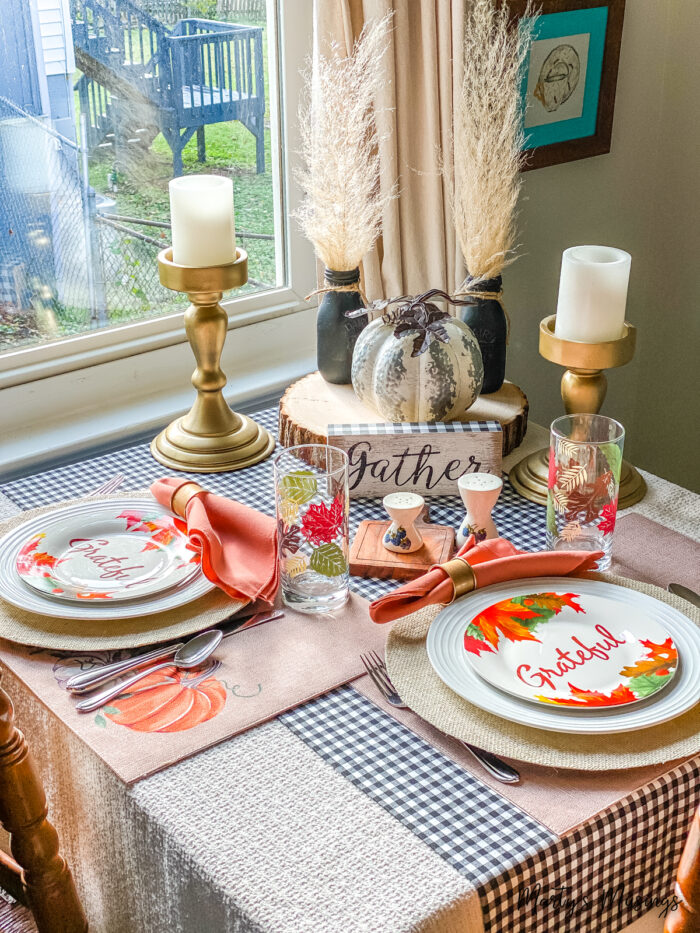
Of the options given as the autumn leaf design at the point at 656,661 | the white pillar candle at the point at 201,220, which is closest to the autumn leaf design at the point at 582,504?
the autumn leaf design at the point at 656,661

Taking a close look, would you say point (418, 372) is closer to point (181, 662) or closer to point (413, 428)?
point (413, 428)

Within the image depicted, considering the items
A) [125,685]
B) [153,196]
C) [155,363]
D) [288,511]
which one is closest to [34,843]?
[125,685]

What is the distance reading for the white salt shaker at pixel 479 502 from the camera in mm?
1149

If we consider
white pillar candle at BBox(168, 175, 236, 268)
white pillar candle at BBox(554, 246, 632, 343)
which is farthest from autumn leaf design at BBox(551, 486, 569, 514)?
white pillar candle at BBox(168, 175, 236, 268)

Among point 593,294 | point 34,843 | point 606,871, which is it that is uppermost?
point 593,294

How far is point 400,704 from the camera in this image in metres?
0.93

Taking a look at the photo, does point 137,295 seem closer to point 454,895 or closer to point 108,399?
point 108,399

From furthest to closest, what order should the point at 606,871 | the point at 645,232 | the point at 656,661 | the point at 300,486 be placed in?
the point at 645,232
the point at 300,486
the point at 656,661
the point at 606,871

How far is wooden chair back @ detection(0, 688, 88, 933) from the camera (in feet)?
3.18

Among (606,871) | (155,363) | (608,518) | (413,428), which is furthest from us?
(155,363)

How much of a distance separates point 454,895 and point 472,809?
9 cm

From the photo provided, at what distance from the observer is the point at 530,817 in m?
0.80

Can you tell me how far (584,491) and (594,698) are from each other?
0.30 meters

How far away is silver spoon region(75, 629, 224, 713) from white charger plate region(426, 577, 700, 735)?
21 centimetres
